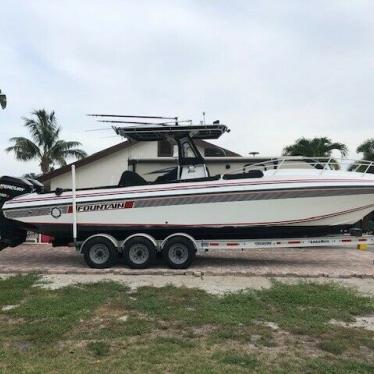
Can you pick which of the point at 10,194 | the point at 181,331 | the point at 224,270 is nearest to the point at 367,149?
the point at 224,270

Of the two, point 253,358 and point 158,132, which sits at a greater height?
point 158,132

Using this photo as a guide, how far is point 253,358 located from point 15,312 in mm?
3287

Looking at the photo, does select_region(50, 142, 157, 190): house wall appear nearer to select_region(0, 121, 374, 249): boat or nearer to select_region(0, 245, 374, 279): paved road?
select_region(0, 245, 374, 279): paved road

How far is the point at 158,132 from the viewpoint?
1109 centimetres

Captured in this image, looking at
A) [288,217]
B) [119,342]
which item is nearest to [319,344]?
[119,342]

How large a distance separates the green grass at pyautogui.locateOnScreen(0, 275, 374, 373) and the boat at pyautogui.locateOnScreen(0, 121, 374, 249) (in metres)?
2.44

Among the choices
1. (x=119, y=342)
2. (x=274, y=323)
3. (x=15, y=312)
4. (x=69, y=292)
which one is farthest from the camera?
(x=69, y=292)

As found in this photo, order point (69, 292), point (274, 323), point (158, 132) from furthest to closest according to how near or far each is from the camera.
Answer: point (158, 132)
point (69, 292)
point (274, 323)

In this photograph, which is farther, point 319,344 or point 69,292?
point 69,292

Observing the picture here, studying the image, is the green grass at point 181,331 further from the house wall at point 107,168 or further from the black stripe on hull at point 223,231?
the house wall at point 107,168

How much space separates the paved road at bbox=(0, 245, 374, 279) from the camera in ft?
32.0

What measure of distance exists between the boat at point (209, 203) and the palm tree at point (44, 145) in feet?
76.9

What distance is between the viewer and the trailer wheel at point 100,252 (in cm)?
1041

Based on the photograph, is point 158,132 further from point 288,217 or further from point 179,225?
point 288,217
